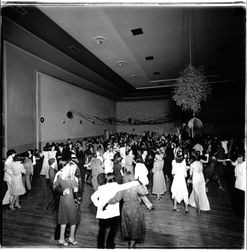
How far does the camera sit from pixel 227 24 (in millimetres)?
5926

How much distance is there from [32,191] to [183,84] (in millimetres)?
6266

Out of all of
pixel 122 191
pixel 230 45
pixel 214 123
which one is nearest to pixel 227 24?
pixel 230 45

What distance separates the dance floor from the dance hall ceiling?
373 cm

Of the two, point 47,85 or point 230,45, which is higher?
point 230,45

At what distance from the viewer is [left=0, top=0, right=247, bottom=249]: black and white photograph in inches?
133

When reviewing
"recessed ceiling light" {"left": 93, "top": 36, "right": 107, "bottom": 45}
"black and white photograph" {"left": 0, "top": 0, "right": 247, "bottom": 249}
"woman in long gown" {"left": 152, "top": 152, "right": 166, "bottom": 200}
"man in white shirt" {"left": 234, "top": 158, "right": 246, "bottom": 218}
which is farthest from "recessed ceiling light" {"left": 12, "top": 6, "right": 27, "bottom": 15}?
"man in white shirt" {"left": 234, "top": 158, "right": 246, "bottom": 218}

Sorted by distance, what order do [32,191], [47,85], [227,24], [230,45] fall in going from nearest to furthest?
[227,24] → [32,191] → [230,45] → [47,85]

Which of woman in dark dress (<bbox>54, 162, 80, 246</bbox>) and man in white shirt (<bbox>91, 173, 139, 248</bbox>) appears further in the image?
woman in dark dress (<bbox>54, 162, 80, 246</bbox>)

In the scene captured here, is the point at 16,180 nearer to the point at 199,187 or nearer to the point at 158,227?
the point at 158,227

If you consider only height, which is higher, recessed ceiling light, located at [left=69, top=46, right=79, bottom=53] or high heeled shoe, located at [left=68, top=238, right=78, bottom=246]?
recessed ceiling light, located at [left=69, top=46, right=79, bottom=53]

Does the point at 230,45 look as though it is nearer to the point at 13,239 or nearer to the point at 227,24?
the point at 227,24

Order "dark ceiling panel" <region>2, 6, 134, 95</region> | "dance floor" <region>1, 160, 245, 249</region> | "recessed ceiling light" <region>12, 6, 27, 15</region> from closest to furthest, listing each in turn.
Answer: "dance floor" <region>1, 160, 245, 249</region>
"recessed ceiling light" <region>12, 6, 27, 15</region>
"dark ceiling panel" <region>2, 6, 134, 95</region>

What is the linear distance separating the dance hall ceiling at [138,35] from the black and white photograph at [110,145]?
4 centimetres

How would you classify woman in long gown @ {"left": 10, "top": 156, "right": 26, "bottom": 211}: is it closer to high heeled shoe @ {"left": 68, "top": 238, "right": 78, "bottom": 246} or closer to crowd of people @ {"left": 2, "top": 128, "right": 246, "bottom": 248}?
crowd of people @ {"left": 2, "top": 128, "right": 246, "bottom": 248}
